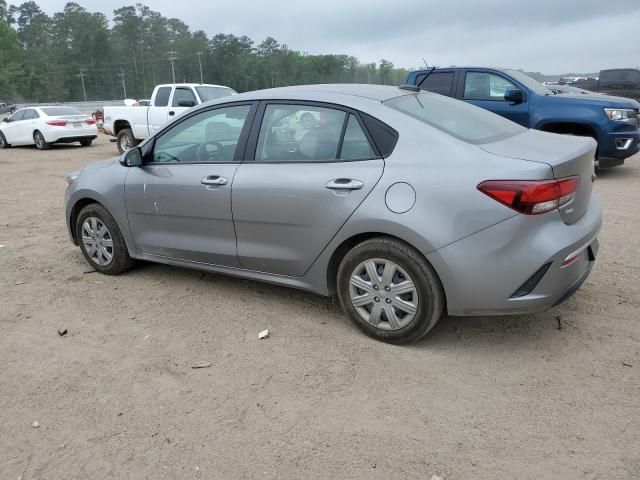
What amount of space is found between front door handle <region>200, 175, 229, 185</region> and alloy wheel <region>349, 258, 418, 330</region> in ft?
4.02

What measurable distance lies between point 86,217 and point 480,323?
11.6 ft

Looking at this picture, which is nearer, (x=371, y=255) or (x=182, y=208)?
(x=371, y=255)

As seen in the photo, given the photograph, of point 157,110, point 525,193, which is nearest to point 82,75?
point 157,110

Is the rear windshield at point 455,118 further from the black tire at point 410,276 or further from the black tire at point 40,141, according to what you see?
the black tire at point 40,141

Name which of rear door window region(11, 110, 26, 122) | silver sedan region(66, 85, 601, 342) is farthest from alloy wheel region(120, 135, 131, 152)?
silver sedan region(66, 85, 601, 342)

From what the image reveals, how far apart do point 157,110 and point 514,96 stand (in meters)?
8.86

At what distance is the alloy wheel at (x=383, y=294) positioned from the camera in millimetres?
3367

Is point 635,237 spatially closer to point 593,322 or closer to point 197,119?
point 593,322

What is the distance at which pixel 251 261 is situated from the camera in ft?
13.3

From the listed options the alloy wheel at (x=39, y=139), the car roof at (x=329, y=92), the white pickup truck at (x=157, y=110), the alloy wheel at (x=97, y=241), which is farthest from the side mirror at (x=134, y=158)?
the alloy wheel at (x=39, y=139)

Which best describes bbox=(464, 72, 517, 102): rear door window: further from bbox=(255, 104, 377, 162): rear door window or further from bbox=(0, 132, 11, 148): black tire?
bbox=(0, 132, 11, 148): black tire

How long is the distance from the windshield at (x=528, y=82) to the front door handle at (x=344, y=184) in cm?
691

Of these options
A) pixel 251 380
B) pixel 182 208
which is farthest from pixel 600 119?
pixel 251 380

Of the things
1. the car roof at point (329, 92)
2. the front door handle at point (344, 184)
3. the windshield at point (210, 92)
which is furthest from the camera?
the windshield at point (210, 92)
